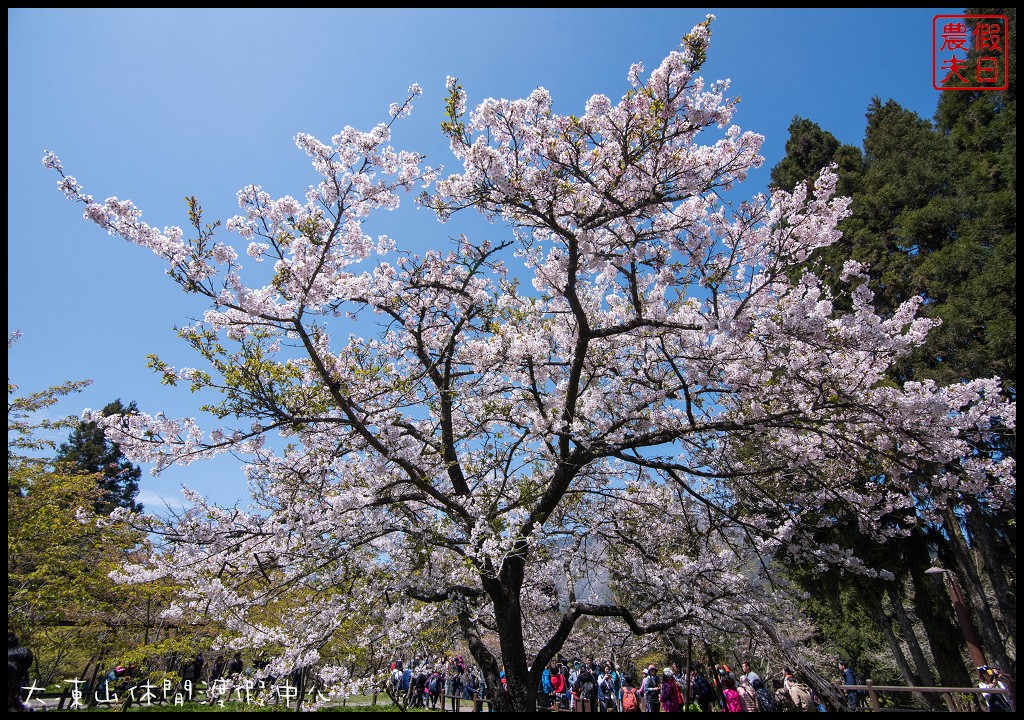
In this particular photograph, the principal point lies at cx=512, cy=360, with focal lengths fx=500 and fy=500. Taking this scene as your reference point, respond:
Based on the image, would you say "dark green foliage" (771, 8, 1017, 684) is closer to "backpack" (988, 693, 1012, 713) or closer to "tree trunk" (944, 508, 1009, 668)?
"tree trunk" (944, 508, 1009, 668)

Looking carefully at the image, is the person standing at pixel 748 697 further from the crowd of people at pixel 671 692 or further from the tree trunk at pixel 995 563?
the tree trunk at pixel 995 563

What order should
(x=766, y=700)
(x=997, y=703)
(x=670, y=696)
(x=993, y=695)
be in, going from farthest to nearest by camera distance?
(x=766, y=700)
(x=670, y=696)
(x=993, y=695)
(x=997, y=703)

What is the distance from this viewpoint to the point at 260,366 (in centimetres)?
507

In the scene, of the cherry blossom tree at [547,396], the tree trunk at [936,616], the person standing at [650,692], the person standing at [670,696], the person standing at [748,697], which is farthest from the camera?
the tree trunk at [936,616]

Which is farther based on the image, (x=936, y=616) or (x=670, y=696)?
(x=936, y=616)

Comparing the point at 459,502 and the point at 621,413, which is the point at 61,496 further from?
the point at 621,413

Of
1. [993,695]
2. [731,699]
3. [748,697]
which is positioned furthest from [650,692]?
[993,695]

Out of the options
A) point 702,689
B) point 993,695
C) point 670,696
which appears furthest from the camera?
point 702,689

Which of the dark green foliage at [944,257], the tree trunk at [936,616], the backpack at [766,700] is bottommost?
the backpack at [766,700]

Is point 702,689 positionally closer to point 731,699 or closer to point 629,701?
point 731,699

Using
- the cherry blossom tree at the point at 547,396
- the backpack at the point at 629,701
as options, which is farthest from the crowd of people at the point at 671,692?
the cherry blossom tree at the point at 547,396

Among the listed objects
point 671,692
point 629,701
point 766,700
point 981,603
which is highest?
point 981,603

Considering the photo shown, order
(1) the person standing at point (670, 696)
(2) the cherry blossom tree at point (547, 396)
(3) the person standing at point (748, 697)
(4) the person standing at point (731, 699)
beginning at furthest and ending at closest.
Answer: (1) the person standing at point (670, 696), (4) the person standing at point (731, 699), (3) the person standing at point (748, 697), (2) the cherry blossom tree at point (547, 396)

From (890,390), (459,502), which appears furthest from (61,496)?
(890,390)
